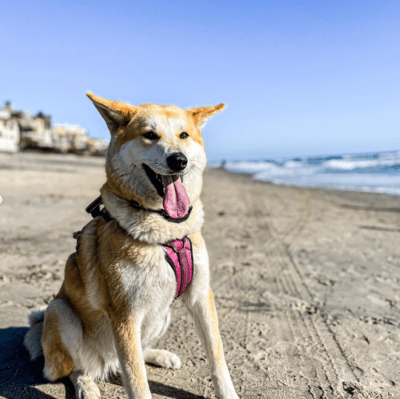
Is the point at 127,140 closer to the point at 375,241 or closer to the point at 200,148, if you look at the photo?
the point at 200,148

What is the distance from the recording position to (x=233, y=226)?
25.3ft

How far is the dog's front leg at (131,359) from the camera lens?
6.54ft

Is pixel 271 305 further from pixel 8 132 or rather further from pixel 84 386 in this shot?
pixel 8 132

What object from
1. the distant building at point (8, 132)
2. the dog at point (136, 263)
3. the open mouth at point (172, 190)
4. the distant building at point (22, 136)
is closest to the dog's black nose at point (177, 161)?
the dog at point (136, 263)

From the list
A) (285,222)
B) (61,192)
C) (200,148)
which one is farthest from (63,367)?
(61,192)

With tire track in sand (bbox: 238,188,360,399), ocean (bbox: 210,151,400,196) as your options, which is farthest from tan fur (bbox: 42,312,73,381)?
ocean (bbox: 210,151,400,196)

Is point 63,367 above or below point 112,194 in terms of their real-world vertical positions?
below

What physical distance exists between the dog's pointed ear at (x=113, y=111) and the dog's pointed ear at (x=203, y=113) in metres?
0.45

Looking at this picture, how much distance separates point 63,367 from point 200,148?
1.78 m

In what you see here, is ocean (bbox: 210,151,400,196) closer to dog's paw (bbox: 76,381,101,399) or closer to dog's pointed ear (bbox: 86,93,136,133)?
dog's pointed ear (bbox: 86,93,136,133)

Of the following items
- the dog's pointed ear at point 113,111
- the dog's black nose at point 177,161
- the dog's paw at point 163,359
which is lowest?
the dog's paw at point 163,359

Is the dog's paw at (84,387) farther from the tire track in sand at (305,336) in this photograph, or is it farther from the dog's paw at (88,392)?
the tire track in sand at (305,336)

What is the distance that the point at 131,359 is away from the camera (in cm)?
200

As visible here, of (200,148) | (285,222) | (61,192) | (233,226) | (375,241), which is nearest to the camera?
(200,148)
